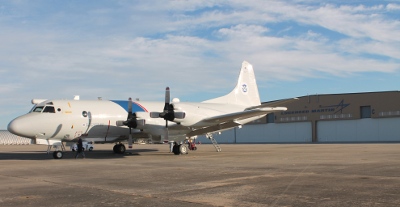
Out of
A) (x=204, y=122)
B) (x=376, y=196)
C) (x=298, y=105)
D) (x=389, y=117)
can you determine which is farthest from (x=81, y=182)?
(x=298, y=105)

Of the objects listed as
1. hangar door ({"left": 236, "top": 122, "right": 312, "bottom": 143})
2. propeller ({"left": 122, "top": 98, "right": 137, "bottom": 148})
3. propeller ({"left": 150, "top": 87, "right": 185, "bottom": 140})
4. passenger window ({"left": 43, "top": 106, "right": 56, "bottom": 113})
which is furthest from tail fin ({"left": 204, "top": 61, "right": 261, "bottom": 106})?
hangar door ({"left": 236, "top": 122, "right": 312, "bottom": 143})

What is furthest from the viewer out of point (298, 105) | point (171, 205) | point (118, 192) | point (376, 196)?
point (298, 105)

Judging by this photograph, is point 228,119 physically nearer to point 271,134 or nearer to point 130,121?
point 130,121

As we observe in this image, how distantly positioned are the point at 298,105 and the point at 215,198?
72.1 m

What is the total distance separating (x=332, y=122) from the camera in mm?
74000

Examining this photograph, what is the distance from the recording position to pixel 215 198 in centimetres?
983

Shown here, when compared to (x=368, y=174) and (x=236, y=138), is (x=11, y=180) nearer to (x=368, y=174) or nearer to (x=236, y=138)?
(x=368, y=174)

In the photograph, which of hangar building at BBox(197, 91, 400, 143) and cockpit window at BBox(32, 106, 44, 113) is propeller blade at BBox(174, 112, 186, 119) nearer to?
cockpit window at BBox(32, 106, 44, 113)

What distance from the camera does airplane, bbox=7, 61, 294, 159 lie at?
2552 centimetres

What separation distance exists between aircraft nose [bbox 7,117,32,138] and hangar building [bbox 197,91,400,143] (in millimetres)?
57034

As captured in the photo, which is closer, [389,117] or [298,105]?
[389,117]

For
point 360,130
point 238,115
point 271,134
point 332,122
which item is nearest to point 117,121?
point 238,115

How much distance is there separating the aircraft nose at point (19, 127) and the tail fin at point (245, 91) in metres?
14.6

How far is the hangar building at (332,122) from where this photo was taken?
220ft
